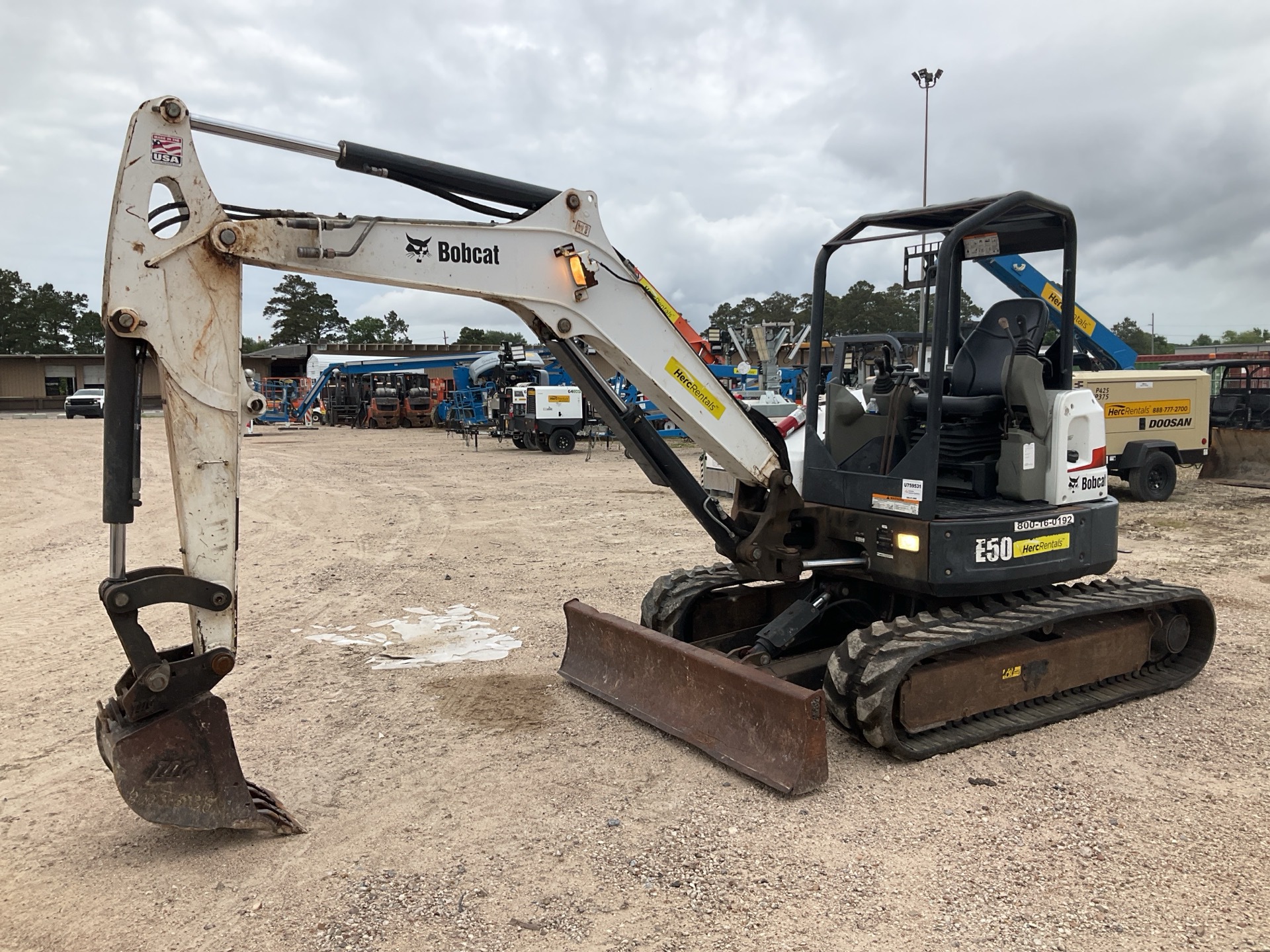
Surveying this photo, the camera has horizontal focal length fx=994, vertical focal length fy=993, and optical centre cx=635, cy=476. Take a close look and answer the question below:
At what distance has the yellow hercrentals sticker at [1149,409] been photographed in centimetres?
1420

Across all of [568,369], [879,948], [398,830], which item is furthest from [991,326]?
[398,830]

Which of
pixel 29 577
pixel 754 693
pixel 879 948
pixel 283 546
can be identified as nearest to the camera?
pixel 879 948

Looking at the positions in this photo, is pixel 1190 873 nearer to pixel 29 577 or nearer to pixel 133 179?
pixel 133 179

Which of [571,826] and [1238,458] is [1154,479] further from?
[571,826]

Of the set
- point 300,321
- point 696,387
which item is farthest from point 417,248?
point 300,321

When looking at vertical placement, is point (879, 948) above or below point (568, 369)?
below

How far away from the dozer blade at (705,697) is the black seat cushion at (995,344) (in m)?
2.11

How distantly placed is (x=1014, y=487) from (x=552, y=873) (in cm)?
354

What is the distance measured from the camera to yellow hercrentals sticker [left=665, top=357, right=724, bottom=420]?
5.18 metres

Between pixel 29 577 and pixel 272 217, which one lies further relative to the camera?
pixel 29 577

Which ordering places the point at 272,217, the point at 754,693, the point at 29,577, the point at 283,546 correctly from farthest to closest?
the point at 283,546
the point at 29,577
the point at 754,693
the point at 272,217

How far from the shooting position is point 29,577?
9469mm

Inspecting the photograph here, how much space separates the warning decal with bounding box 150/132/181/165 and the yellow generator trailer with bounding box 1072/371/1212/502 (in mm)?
12721

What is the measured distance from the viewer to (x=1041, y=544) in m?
5.68
